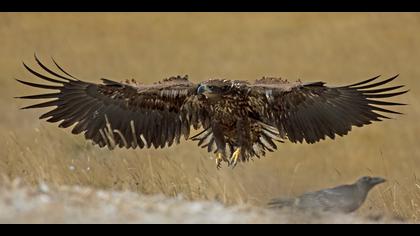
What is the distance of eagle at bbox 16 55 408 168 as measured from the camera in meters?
8.20

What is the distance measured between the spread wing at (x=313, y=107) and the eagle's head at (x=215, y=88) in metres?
0.22

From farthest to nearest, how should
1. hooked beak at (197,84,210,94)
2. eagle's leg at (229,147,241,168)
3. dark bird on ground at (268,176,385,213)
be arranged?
eagle's leg at (229,147,241,168) < hooked beak at (197,84,210,94) < dark bird on ground at (268,176,385,213)

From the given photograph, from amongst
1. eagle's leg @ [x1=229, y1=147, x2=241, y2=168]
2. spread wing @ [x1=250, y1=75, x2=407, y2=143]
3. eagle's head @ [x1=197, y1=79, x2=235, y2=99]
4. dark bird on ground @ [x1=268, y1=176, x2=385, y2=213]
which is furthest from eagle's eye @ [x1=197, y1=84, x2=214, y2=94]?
dark bird on ground @ [x1=268, y1=176, x2=385, y2=213]

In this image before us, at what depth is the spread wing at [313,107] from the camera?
27.1 ft

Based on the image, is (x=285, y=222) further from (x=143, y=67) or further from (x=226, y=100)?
(x=143, y=67)

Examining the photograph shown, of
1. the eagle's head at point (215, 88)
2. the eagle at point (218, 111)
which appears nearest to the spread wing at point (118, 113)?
the eagle at point (218, 111)

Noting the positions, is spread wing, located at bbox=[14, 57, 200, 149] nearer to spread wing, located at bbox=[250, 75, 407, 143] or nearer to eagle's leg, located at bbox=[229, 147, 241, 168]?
eagle's leg, located at bbox=[229, 147, 241, 168]

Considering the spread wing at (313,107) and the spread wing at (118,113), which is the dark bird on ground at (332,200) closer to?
the spread wing at (313,107)

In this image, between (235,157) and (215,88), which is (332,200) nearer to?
(235,157)

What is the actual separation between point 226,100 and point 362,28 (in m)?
17.4

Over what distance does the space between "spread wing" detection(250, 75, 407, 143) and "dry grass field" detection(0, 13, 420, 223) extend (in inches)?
22.6

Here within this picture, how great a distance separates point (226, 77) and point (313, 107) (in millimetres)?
11304

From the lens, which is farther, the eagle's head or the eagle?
the eagle

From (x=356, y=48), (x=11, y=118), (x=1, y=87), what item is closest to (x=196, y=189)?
(x=11, y=118)
